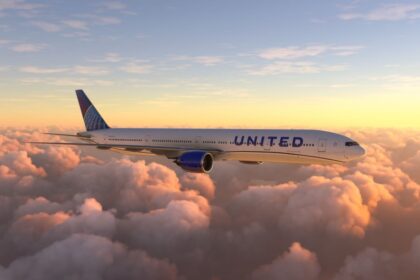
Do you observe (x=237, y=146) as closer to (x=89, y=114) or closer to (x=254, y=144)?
(x=254, y=144)

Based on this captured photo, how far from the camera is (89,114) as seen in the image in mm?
61719

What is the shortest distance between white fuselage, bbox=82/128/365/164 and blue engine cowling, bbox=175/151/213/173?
8.94ft

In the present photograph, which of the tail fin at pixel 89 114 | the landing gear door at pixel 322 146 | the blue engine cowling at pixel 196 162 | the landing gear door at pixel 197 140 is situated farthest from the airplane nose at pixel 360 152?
the tail fin at pixel 89 114

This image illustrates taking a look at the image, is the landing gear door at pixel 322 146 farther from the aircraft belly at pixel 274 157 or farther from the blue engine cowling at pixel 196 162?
the blue engine cowling at pixel 196 162

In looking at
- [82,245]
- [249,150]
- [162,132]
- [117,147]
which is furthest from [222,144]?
[82,245]

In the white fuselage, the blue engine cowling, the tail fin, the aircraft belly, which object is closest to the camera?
the white fuselage

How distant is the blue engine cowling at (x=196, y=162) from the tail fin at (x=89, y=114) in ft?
70.6

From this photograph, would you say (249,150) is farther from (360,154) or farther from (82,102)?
(82,102)

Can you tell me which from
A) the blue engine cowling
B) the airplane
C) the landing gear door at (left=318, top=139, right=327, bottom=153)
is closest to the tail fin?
the airplane

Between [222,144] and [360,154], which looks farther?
[222,144]

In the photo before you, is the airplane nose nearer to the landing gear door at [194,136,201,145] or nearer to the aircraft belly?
the aircraft belly

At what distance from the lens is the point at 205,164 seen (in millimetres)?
43000

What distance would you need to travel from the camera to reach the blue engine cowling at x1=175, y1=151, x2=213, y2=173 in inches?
1655

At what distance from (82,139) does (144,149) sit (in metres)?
16.3
